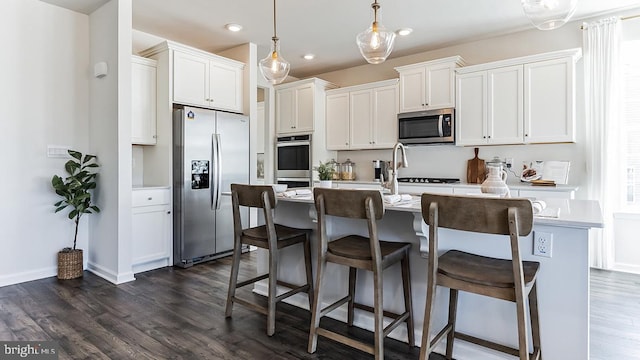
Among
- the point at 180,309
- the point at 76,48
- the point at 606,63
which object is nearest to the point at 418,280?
the point at 180,309

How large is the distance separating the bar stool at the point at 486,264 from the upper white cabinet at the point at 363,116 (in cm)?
326

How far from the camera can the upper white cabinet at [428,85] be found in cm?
431

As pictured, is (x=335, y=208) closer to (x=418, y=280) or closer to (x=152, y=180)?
(x=418, y=280)

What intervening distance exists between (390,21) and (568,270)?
3.16m

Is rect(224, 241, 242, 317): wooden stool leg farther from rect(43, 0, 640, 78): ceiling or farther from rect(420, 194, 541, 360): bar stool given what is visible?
rect(43, 0, 640, 78): ceiling

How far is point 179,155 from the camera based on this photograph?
12.6 ft

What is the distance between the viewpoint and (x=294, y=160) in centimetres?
542

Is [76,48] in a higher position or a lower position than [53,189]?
higher

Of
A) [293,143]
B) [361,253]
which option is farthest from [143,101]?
[361,253]

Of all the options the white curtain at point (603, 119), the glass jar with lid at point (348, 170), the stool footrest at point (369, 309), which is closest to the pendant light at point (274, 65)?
the stool footrest at point (369, 309)

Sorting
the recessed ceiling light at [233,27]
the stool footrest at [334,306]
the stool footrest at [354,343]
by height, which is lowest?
the stool footrest at [354,343]

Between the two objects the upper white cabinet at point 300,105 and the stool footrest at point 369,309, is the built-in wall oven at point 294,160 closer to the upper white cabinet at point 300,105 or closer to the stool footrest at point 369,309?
the upper white cabinet at point 300,105

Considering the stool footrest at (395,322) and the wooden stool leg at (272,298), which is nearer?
the stool footrest at (395,322)

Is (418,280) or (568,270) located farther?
(418,280)
